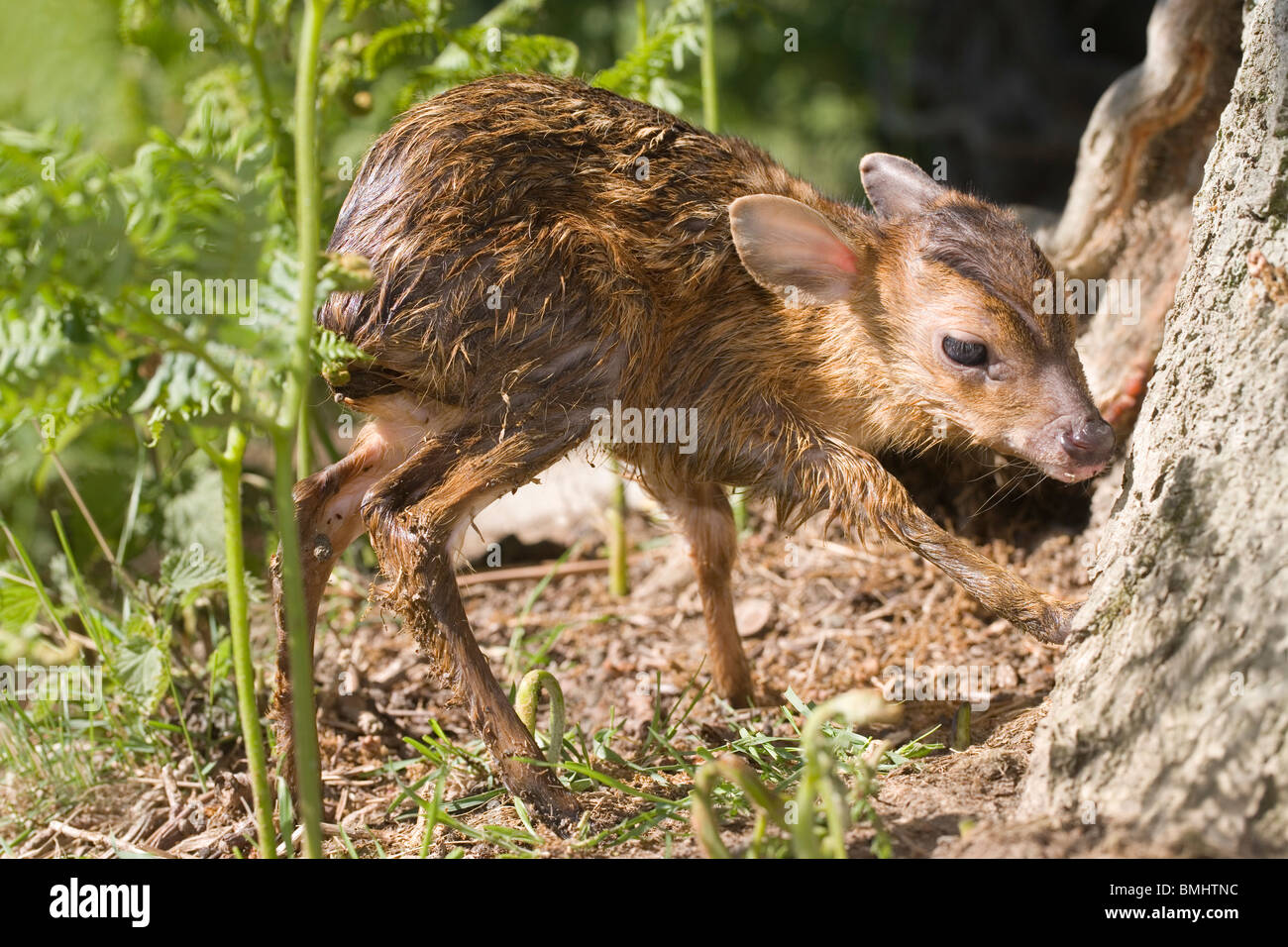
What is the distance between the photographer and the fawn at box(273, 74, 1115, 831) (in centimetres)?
384

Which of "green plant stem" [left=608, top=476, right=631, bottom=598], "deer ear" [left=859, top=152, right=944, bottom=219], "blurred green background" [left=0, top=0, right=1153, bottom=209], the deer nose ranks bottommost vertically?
"green plant stem" [left=608, top=476, right=631, bottom=598]

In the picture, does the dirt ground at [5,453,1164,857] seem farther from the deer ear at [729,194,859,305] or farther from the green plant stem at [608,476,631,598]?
the deer ear at [729,194,859,305]

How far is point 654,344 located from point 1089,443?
1.59m

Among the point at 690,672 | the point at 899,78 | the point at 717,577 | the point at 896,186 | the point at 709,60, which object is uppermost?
the point at 899,78

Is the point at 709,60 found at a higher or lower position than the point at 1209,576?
higher

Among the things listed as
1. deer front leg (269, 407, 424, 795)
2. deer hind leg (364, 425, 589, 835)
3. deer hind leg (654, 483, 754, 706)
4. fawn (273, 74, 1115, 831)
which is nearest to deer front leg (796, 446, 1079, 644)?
fawn (273, 74, 1115, 831)

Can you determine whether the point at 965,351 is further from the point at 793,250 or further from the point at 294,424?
the point at 294,424

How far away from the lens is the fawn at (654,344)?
3.84 meters

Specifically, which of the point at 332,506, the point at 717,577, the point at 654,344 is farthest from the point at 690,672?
the point at 332,506

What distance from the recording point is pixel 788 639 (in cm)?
530

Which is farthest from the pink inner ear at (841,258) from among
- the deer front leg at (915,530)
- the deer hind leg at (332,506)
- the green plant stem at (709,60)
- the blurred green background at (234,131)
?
the deer hind leg at (332,506)

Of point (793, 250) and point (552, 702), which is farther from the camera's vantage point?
point (793, 250)

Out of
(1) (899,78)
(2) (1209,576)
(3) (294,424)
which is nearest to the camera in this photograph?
(3) (294,424)

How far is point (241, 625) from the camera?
3.12 meters
